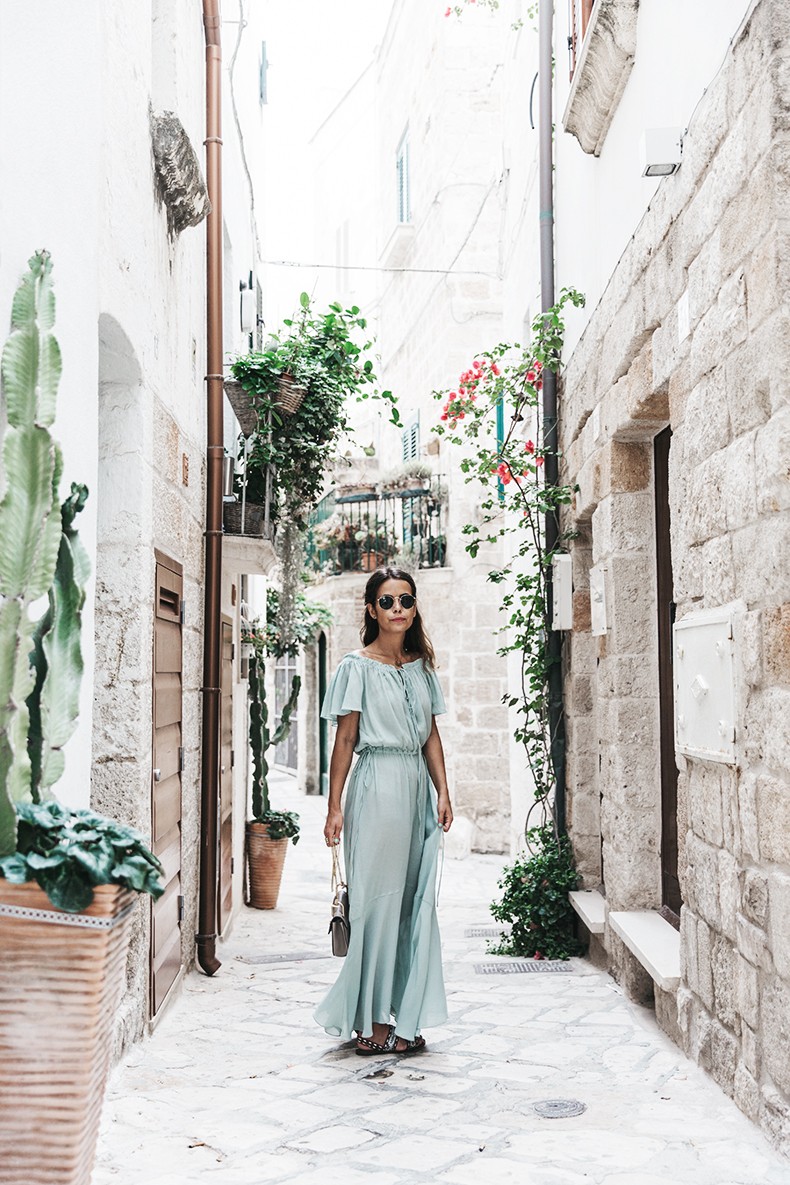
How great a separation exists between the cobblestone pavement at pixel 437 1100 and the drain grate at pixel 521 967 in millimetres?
225

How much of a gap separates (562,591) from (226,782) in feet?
7.53

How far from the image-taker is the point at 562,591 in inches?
255

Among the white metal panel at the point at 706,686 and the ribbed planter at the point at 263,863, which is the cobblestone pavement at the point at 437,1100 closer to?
the white metal panel at the point at 706,686

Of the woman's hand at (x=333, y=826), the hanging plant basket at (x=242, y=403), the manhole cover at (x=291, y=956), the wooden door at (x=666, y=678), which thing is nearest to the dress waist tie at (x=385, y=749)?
the woman's hand at (x=333, y=826)

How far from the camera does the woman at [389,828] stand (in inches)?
165

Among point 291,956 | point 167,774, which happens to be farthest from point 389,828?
point 291,956

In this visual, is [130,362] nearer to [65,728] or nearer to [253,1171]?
[65,728]

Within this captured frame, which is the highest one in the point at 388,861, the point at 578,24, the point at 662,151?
the point at 578,24

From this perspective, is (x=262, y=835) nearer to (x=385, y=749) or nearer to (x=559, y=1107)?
(x=385, y=749)

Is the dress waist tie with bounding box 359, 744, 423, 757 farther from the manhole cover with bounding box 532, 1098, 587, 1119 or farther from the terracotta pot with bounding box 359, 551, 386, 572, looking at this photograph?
the terracotta pot with bounding box 359, 551, 386, 572

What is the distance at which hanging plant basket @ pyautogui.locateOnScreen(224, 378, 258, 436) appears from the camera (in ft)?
20.8

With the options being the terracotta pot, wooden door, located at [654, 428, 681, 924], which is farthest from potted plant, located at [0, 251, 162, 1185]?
the terracotta pot

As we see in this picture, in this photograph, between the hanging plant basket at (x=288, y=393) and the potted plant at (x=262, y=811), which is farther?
the potted plant at (x=262, y=811)

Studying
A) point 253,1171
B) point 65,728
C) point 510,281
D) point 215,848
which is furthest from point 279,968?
point 510,281
